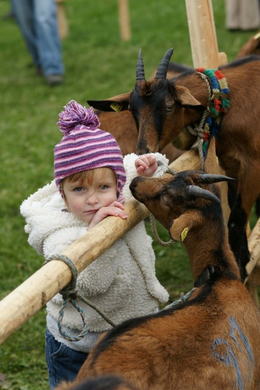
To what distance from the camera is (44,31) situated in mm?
11508

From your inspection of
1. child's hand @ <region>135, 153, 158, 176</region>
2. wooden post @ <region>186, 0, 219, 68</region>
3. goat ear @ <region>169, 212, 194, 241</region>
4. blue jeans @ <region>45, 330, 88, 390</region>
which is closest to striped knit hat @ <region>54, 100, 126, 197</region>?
child's hand @ <region>135, 153, 158, 176</region>

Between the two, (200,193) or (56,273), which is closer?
(56,273)

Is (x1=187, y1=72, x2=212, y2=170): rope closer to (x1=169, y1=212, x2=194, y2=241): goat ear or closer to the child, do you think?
the child

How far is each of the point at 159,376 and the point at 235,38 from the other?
11.0 meters

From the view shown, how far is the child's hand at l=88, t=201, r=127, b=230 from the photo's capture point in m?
3.20

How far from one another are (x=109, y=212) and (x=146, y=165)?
0.47 meters

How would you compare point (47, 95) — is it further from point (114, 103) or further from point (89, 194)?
point (89, 194)

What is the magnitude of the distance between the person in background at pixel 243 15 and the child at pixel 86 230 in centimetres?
1036

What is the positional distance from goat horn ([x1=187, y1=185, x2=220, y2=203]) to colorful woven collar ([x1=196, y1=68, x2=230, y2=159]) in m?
1.23

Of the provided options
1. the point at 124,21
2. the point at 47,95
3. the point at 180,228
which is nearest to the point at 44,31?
the point at 47,95

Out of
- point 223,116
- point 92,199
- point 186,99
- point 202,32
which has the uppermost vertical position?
point 202,32

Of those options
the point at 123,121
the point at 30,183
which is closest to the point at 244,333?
the point at 123,121

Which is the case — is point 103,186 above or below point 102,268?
above

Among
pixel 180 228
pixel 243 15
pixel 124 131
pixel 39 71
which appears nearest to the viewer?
pixel 180 228
